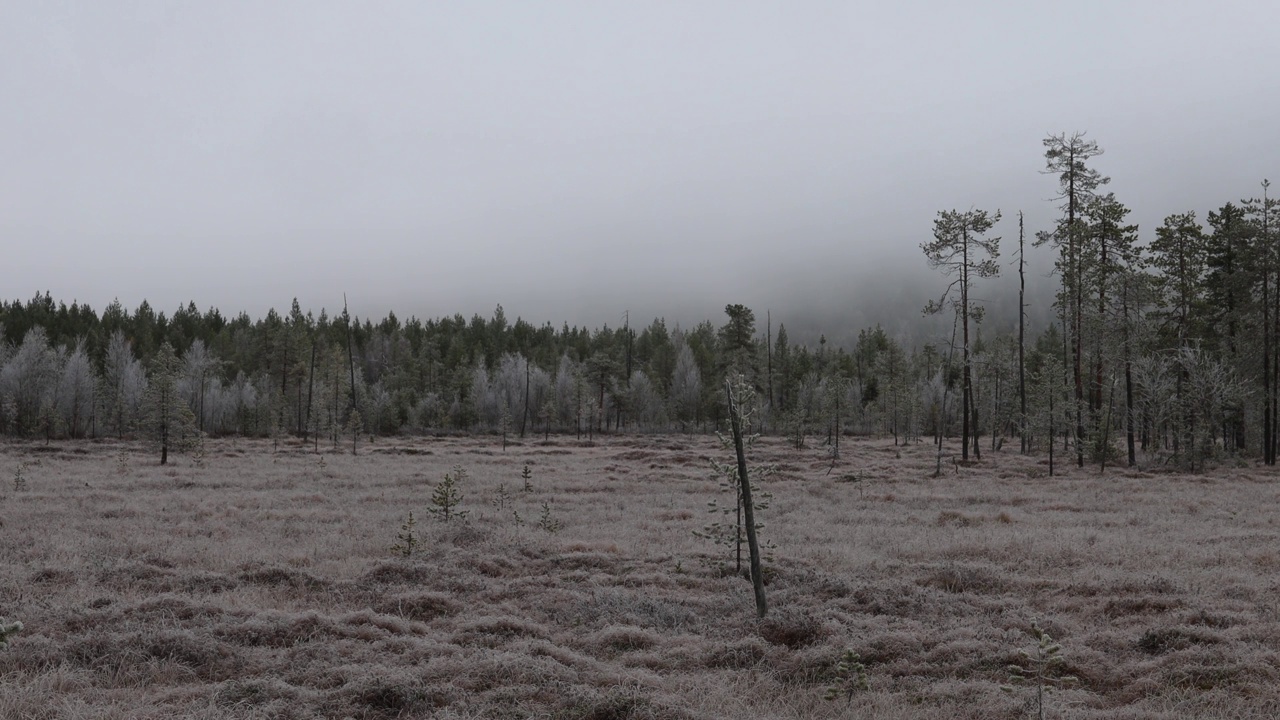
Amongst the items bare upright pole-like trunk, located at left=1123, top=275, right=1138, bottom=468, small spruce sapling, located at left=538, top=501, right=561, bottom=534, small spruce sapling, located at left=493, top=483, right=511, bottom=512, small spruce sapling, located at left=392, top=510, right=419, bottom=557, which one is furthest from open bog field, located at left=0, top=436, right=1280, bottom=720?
bare upright pole-like trunk, located at left=1123, top=275, right=1138, bottom=468

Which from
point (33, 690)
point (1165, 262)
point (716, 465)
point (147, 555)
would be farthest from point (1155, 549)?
point (1165, 262)

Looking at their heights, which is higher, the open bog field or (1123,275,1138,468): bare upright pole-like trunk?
(1123,275,1138,468): bare upright pole-like trunk

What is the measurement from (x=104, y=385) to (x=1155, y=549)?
83.7 metres

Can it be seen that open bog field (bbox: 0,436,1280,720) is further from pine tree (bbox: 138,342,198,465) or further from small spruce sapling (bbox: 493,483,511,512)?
pine tree (bbox: 138,342,198,465)

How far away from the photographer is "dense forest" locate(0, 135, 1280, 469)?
3194cm

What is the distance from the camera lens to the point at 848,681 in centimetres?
773

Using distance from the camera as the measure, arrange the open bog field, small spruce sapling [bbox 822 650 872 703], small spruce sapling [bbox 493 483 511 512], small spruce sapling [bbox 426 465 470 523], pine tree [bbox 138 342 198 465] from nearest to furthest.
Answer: the open bog field
small spruce sapling [bbox 822 650 872 703]
small spruce sapling [bbox 426 465 470 523]
small spruce sapling [bbox 493 483 511 512]
pine tree [bbox 138 342 198 465]

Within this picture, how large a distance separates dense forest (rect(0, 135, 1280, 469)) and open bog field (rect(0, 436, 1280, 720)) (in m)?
12.9

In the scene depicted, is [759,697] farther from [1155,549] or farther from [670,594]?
[1155,549]

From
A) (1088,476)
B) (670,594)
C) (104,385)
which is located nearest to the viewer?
Answer: (670,594)

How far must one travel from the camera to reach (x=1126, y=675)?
300 inches

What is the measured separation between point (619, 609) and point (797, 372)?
86.0 meters

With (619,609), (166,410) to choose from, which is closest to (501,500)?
(619,609)

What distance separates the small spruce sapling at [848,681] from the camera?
292 inches
